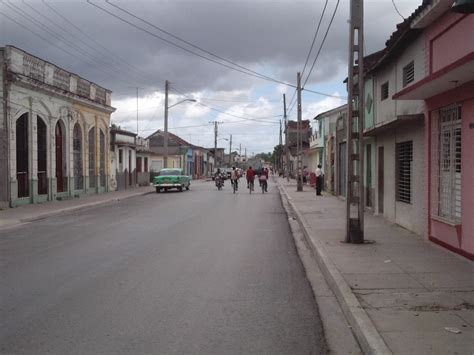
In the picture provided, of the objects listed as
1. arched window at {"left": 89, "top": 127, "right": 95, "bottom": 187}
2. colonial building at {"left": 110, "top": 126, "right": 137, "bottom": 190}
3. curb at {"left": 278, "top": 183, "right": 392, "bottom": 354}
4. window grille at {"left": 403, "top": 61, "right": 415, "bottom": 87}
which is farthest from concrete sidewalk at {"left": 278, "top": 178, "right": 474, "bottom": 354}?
colonial building at {"left": 110, "top": 126, "right": 137, "bottom": 190}

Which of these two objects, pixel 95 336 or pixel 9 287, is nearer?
pixel 95 336

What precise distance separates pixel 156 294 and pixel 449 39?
275 inches

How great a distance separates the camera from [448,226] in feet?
32.2

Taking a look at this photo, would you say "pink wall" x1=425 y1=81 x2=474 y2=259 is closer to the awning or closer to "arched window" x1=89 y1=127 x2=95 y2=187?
the awning

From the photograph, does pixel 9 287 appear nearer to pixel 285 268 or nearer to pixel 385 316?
pixel 285 268

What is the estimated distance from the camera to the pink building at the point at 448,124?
8.84 meters

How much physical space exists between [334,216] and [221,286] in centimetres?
990

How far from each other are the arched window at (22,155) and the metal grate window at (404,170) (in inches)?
614

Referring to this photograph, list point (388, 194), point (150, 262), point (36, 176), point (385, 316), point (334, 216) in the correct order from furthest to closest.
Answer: point (36, 176), point (334, 216), point (388, 194), point (150, 262), point (385, 316)

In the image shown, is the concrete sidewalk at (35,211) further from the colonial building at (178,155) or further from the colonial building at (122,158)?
the colonial building at (178,155)

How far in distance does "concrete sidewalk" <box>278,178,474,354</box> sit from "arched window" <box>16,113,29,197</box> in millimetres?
15065

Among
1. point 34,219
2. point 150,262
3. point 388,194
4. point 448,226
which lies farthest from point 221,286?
point 34,219

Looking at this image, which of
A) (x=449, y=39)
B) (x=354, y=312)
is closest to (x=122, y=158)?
(x=449, y=39)

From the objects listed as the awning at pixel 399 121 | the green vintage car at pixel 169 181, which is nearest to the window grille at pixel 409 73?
the awning at pixel 399 121
